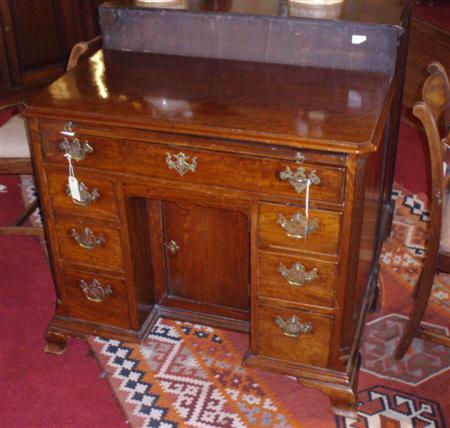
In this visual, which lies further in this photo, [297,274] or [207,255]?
[207,255]

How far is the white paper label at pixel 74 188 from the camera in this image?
209 centimetres

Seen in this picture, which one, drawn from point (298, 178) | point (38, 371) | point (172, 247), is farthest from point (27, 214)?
point (298, 178)

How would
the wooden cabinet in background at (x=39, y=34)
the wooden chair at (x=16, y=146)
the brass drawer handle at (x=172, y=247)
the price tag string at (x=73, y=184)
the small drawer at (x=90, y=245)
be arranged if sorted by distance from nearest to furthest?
the price tag string at (x=73, y=184)
the small drawer at (x=90, y=245)
the brass drawer handle at (x=172, y=247)
the wooden chair at (x=16, y=146)
the wooden cabinet in background at (x=39, y=34)

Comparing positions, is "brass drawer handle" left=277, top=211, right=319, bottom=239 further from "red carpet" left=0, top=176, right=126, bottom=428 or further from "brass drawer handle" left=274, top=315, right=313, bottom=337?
"red carpet" left=0, top=176, right=126, bottom=428

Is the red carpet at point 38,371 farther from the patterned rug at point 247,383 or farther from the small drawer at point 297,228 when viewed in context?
the small drawer at point 297,228

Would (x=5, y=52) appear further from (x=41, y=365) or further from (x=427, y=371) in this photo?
(x=427, y=371)

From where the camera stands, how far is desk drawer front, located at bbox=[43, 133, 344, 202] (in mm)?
1833

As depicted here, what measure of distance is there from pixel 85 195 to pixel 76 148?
17 centimetres

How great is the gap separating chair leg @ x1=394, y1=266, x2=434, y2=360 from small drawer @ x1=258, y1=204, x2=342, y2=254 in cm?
53

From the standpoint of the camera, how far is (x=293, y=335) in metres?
2.16

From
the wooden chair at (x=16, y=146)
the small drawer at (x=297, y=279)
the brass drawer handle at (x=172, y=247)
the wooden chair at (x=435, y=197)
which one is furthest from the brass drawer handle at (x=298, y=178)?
the wooden chair at (x=16, y=146)

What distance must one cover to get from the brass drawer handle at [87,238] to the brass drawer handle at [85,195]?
0.11 m

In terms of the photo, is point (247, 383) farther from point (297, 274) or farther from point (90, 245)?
point (90, 245)

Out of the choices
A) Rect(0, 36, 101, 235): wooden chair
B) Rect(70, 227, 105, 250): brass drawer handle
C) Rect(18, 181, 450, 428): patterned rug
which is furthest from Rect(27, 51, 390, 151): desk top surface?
Rect(18, 181, 450, 428): patterned rug
